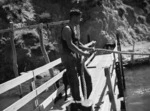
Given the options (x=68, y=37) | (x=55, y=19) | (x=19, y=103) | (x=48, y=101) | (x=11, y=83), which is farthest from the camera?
(x=55, y=19)

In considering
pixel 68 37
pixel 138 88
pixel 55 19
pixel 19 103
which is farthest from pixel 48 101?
pixel 55 19

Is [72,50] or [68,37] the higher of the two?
[68,37]

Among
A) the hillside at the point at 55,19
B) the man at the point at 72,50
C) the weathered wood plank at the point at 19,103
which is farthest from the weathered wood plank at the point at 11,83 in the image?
the hillside at the point at 55,19

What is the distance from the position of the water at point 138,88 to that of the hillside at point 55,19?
19.7ft

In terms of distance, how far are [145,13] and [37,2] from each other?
48.7ft

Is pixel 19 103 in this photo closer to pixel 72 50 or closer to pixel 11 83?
pixel 11 83

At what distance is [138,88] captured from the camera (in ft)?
45.4

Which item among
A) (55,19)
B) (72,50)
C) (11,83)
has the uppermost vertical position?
(55,19)

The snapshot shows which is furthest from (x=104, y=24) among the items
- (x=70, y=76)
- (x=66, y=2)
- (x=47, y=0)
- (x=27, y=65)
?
(x=70, y=76)

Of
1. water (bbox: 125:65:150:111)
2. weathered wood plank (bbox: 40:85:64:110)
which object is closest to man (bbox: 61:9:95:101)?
weathered wood plank (bbox: 40:85:64:110)

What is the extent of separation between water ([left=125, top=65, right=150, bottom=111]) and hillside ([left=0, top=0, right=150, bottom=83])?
19.7 ft

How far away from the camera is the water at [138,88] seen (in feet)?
36.8

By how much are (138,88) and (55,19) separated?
1459 cm

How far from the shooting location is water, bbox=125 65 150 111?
441 inches
